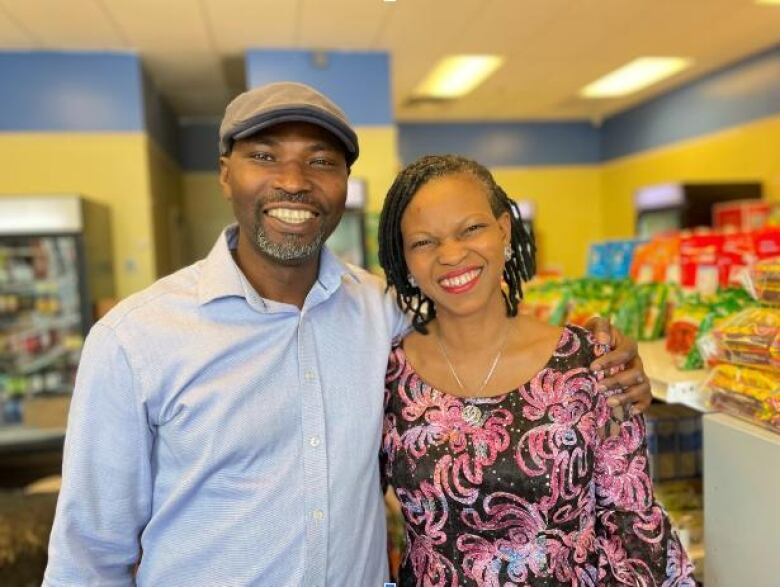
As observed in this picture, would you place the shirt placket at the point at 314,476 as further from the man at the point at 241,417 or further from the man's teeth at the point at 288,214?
the man's teeth at the point at 288,214

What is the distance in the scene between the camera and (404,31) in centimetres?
455

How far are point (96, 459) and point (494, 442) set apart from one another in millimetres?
718

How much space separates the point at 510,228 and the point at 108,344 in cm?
87

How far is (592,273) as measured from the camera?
3.03m

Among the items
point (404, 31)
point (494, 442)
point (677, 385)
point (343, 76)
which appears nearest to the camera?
point (494, 442)

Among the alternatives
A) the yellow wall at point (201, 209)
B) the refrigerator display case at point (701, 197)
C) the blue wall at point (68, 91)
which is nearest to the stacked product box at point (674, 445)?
the refrigerator display case at point (701, 197)

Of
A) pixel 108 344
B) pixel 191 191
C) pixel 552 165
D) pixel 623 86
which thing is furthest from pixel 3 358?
pixel 552 165

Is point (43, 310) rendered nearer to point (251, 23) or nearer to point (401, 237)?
point (251, 23)

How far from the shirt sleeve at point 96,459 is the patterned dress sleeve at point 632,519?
34.1 inches

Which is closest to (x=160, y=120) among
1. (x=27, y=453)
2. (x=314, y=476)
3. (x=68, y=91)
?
(x=68, y=91)

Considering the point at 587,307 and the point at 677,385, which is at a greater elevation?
the point at 587,307

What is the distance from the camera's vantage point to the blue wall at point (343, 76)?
491 cm

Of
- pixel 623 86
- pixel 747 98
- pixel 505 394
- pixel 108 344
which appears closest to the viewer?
pixel 108 344

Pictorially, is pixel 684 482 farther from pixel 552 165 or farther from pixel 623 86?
pixel 552 165
